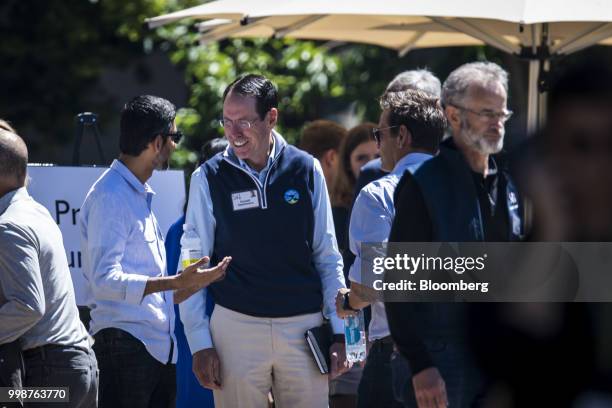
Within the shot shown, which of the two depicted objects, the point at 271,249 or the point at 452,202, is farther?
the point at 271,249

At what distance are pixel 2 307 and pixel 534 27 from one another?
4.13 m

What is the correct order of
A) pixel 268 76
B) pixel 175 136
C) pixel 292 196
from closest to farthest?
pixel 292 196, pixel 175 136, pixel 268 76

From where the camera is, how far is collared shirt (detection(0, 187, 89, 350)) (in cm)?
421

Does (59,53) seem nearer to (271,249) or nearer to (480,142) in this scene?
(271,249)

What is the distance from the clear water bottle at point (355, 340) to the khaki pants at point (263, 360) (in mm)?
144

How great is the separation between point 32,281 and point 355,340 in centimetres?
144

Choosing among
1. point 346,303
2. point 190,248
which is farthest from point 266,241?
point 346,303

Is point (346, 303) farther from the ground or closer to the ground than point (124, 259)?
closer to the ground

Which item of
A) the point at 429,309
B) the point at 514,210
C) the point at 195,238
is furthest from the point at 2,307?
the point at 514,210

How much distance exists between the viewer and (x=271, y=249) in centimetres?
471

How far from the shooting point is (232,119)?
4859 mm

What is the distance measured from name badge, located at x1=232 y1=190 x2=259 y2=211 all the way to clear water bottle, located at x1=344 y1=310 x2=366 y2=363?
0.65 metres

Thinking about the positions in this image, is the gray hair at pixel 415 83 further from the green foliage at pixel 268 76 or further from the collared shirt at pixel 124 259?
the green foliage at pixel 268 76
